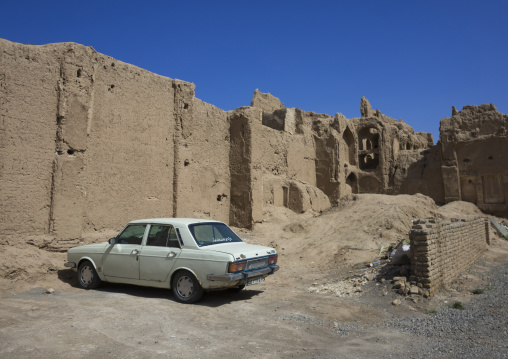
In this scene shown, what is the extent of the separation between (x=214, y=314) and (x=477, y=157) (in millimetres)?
23060

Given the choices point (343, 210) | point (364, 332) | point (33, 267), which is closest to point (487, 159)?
point (343, 210)

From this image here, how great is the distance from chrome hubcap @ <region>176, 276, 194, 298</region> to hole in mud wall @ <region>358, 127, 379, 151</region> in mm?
25976

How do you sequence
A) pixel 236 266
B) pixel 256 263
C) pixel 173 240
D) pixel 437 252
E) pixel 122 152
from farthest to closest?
pixel 122 152, pixel 437 252, pixel 173 240, pixel 256 263, pixel 236 266

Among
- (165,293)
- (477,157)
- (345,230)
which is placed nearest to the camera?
(165,293)

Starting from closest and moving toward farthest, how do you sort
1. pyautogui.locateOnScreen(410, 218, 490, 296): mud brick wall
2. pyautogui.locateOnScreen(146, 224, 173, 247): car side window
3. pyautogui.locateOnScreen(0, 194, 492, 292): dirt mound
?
pyautogui.locateOnScreen(146, 224, 173, 247): car side window → pyautogui.locateOnScreen(410, 218, 490, 296): mud brick wall → pyautogui.locateOnScreen(0, 194, 492, 292): dirt mound

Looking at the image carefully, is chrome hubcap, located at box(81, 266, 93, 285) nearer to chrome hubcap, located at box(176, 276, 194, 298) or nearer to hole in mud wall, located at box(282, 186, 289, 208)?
chrome hubcap, located at box(176, 276, 194, 298)

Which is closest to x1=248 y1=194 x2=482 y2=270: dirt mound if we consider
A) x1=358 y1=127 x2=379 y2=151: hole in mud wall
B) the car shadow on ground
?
the car shadow on ground

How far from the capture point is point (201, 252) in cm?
638

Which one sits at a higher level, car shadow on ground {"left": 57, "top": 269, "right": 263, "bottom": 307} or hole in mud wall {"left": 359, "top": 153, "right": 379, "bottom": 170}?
hole in mud wall {"left": 359, "top": 153, "right": 379, "bottom": 170}

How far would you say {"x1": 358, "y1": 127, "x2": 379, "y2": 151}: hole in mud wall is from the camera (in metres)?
30.4

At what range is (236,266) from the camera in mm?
6184

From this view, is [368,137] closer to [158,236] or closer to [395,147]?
[395,147]

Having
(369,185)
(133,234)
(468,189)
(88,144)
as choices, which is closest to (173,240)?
(133,234)

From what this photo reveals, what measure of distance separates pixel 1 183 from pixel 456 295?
9.25m
